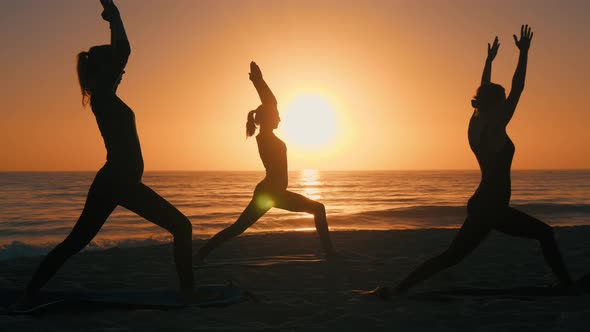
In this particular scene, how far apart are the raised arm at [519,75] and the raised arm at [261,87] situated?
342 cm

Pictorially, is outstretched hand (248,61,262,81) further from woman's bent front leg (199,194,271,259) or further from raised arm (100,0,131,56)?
raised arm (100,0,131,56)

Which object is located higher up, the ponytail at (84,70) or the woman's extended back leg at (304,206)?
the ponytail at (84,70)

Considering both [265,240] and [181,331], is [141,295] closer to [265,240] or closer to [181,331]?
[181,331]

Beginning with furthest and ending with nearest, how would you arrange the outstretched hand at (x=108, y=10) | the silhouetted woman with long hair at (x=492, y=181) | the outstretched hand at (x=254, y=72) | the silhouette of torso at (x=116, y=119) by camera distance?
the outstretched hand at (x=254, y=72)
the silhouetted woman with long hair at (x=492, y=181)
the silhouette of torso at (x=116, y=119)
the outstretched hand at (x=108, y=10)

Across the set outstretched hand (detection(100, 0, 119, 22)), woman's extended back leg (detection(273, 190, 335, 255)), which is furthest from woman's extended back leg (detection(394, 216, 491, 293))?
outstretched hand (detection(100, 0, 119, 22))

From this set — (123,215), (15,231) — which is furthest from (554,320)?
(123,215)

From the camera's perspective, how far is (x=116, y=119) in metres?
4.70

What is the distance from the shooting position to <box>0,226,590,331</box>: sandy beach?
15.0ft

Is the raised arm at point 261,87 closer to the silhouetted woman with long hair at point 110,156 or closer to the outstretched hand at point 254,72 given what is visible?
the outstretched hand at point 254,72

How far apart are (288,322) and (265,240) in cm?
A: 640

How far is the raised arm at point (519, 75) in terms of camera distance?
4.78 meters

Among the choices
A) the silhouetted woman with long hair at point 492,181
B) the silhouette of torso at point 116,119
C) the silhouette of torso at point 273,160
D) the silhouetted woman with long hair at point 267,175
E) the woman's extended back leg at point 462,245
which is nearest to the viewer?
the silhouette of torso at point 116,119

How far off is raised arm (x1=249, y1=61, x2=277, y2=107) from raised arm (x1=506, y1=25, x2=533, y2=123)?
3.42 meters

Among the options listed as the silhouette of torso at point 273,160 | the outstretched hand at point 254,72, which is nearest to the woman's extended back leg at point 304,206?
the silhouette of torso at point 273,160
